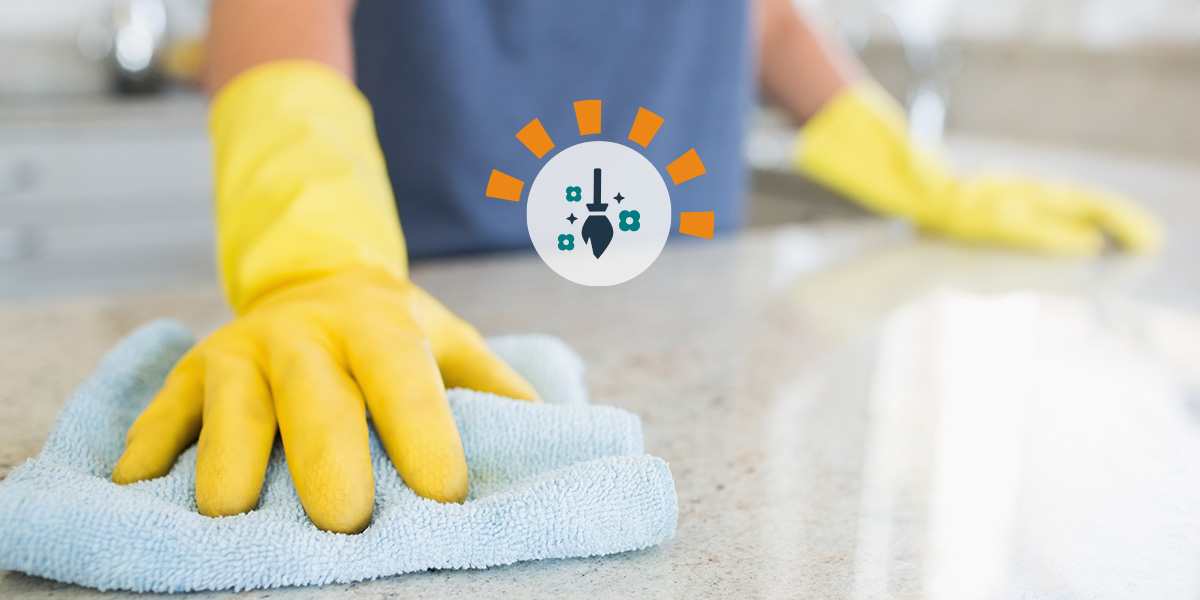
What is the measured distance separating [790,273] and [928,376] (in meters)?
0.31

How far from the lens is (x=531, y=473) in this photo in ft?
1.34

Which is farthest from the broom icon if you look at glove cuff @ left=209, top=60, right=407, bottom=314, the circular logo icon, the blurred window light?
the blurred window light

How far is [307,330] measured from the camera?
451 mm

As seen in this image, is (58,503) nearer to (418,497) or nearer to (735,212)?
(418,497)

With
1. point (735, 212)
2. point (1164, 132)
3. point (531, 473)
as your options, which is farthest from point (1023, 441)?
point (1164, 132)

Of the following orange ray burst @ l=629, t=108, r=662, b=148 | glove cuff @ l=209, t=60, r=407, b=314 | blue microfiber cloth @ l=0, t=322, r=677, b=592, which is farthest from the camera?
orange ray burst @ l=629, t=108, r=662, b=148

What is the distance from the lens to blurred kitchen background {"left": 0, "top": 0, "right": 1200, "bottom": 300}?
1.80m

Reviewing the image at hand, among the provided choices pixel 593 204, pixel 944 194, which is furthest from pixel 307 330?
pixel 944 194

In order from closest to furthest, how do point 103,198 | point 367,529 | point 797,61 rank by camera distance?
point 367,529
point 797,61
point 103,198

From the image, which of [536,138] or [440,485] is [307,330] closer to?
[440,485]

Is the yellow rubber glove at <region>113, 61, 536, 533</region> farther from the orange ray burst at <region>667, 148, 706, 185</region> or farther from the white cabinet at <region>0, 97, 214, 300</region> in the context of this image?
the white cabinet at <region>0, 97, 214, 300</region>

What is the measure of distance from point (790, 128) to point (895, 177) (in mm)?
1041

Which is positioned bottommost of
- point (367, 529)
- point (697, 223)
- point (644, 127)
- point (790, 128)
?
point (367, 529)

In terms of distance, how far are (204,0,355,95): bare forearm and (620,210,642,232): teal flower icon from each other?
0.83 ft
